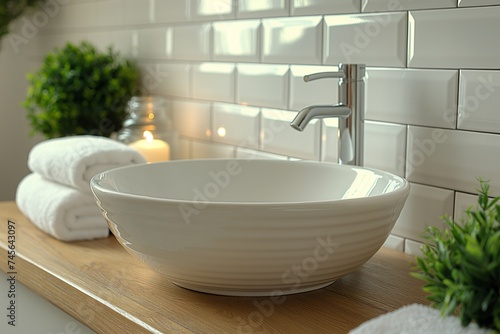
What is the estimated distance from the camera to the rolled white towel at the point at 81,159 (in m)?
1.29

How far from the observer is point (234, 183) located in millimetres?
1211

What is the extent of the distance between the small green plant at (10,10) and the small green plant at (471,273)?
Answer: 1.93 m

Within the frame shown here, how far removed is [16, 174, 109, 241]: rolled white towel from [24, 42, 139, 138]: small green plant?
462 mm

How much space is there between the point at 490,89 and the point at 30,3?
67.6 inches

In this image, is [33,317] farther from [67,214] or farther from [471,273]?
[471,273]

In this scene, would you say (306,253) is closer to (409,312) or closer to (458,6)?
(409,312)

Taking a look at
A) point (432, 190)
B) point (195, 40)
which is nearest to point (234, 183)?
point (432, 190)

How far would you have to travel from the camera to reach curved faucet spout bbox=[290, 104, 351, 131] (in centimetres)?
108

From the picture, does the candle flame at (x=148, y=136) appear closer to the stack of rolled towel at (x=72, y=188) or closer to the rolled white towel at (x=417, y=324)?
the stack of rolled towel at (x=72, y=188)

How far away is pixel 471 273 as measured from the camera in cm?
64

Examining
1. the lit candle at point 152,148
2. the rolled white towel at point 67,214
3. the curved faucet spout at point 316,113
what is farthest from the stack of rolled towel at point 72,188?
the curved faucet spout at point 316,113

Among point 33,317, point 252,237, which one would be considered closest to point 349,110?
point 252,237

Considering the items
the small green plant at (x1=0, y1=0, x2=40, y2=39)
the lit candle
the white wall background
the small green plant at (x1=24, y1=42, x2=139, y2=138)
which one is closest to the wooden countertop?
the white wall background

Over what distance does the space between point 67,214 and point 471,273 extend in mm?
820
